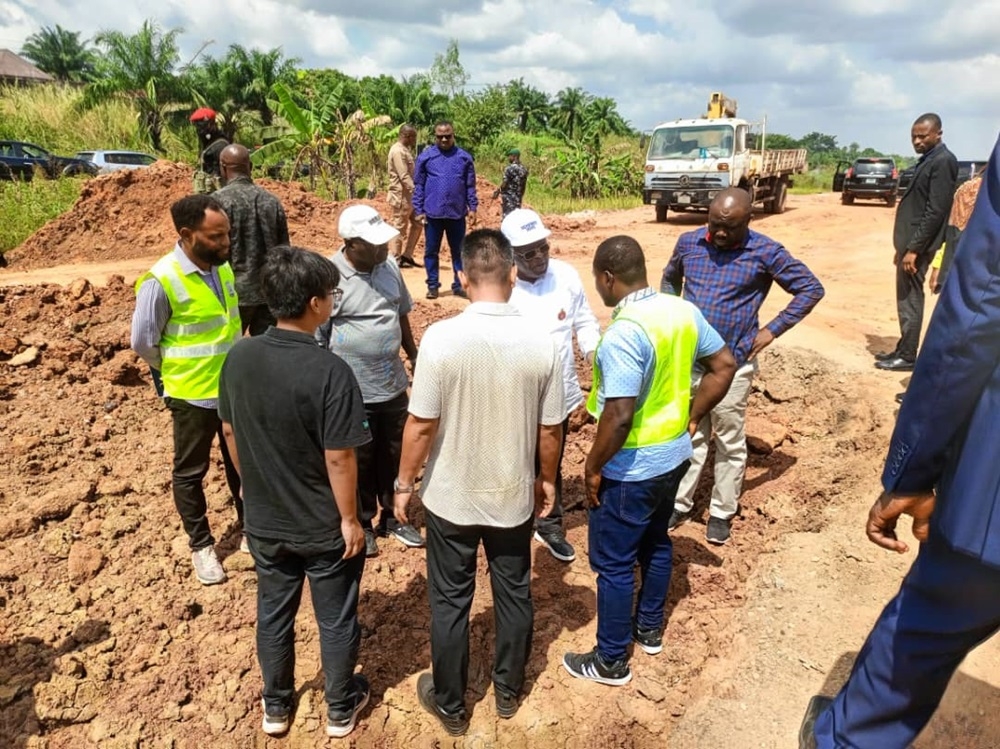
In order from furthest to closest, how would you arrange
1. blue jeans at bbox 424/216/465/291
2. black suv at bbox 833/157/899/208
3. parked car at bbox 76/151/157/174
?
black suv at bbox 833/157/899/208, parked car at bbox 76/151/157/174, blue jeans at bbox 424/216/465/291

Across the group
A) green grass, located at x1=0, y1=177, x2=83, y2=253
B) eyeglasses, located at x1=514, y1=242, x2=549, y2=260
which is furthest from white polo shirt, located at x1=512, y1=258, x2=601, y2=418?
green grass, located at x1=0, y1=177, x2=83, y2=253

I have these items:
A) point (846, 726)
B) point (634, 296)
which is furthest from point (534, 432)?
point (846, 726)

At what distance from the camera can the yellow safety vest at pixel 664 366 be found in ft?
7.85

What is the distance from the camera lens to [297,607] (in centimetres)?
240

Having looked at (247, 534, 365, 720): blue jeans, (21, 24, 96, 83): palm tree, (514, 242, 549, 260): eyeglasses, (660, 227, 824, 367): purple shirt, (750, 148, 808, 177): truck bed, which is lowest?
(247, 534, 365, 720): blue jeans

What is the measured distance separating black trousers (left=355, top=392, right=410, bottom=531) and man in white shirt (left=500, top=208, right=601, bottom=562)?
85 centimetres

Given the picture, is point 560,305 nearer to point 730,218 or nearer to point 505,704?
point 730,218

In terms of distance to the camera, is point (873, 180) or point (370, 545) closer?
point (370, 545)

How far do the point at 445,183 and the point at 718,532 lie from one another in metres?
4.58

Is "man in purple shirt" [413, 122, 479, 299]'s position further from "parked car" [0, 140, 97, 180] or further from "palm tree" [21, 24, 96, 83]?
"palm tree" [21, 24, 96, 83]

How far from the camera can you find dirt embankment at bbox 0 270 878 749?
103 inches

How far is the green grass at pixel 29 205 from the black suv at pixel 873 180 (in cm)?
2047

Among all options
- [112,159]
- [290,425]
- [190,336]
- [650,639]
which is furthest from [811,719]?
[112,159]

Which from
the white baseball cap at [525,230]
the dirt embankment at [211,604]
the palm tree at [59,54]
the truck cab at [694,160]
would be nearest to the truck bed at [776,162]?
the truck cab at [694,160]
